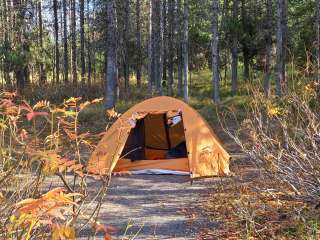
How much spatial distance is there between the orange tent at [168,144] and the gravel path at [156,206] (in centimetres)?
28

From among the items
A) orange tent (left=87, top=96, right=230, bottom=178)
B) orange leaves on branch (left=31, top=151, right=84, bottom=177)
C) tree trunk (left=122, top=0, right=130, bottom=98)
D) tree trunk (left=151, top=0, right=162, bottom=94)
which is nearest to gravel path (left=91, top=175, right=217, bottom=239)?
orange tent (left=87, top=96, right=230, bottom=178)

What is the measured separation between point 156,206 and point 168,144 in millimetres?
3941

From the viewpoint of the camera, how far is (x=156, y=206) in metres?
6.61

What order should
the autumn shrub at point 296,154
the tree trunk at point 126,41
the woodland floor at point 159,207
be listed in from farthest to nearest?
the tree trunk at point 126,41 < the woodland floor at point 159,207 < the autumn shrub at point 296,154

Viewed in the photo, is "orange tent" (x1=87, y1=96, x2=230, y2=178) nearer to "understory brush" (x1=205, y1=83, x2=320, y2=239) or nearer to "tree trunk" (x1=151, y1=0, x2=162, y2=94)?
"understory brush" (x1=205, y1=83, x2=320, y2=239)

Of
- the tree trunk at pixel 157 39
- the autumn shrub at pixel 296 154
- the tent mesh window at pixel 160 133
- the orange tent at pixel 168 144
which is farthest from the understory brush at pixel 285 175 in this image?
the tree trunk at pixel 157 39

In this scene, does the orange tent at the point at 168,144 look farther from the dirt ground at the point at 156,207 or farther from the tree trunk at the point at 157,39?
the tree trunk at the point at 157,39

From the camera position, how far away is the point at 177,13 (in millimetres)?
22266

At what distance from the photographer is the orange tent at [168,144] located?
8.46m

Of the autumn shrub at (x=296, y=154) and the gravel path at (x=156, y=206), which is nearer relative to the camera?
the autumn shrub at (x=296, y=154)

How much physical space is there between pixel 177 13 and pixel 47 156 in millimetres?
21241

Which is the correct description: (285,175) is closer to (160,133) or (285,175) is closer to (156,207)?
(156,207)

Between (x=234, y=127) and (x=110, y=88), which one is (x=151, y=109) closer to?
(x=234, y=127)

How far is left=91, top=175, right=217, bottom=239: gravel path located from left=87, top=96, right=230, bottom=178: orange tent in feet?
0.91
